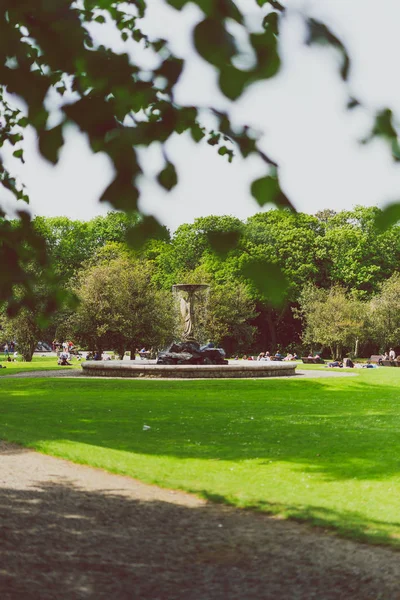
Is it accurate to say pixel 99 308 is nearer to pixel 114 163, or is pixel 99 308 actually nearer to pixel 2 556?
pixel 2 556

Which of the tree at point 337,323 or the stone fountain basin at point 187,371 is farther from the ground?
the tree at point 337,323

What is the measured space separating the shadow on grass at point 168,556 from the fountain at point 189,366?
2284 cm

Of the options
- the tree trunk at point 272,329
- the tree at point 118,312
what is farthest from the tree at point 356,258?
the tree at point 118,312

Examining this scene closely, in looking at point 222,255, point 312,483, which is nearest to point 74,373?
point 312,483

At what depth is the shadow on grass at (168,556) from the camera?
555 cm

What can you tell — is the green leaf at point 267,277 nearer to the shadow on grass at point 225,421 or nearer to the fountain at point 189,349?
the shadow on grass at point 225,421

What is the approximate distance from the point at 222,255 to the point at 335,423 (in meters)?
14.1

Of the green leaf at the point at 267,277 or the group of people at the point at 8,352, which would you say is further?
the group of people at the point at 8,352

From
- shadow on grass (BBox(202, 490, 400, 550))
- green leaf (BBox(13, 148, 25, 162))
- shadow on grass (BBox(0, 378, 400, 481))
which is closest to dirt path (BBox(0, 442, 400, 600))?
shadow on grass (BBox(202, 490, 400, 550))

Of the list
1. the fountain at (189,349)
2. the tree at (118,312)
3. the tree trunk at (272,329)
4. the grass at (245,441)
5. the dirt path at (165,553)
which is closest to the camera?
the dirt path at (165,553)

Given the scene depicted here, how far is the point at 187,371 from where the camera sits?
1231 inches

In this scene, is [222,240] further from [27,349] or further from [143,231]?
[27,349]

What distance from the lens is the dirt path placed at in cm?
554

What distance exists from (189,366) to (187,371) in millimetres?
413
